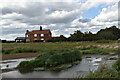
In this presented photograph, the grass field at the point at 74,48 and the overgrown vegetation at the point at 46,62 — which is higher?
the overgrown vegetation at the point at 46,62

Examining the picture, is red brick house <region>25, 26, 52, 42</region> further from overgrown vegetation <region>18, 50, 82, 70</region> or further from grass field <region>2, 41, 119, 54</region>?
overgrown vegetation <region>18, 50, 82, 70</region>

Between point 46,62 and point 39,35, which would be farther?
point 39,35

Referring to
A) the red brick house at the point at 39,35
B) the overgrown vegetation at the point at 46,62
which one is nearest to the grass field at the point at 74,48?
the overgrown vegetation at the point at 46,62

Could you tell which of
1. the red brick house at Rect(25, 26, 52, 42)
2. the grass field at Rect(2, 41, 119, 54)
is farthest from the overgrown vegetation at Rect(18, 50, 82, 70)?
the red brick house at Rect(25, 26, 52, 42)

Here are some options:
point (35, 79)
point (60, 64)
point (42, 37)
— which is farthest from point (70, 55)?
point (42, 37)

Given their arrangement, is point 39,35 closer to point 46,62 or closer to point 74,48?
point 74,48

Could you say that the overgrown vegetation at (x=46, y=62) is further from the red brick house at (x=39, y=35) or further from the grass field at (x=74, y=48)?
the red brick house at (x=39, y=35)

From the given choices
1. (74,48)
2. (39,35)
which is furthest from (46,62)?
(39,35)

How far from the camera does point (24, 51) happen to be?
30.7 m

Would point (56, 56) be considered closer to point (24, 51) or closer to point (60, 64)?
point (60, 64)

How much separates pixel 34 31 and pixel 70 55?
201ft

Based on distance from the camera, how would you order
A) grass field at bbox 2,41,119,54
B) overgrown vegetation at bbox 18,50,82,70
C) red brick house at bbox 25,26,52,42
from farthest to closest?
red brick house at bbox 25,26,52,42 < grass field at bbox 2,41,119,54 < overgrown vegetation at bbox 18,50,82,70

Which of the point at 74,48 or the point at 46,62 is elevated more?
the point at 46,62

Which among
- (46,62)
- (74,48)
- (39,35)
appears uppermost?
(39,35)
